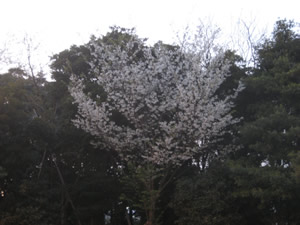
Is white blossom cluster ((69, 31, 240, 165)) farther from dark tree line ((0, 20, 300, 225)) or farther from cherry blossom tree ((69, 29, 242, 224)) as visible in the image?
dark tree line ((0, 20, 300, 225))

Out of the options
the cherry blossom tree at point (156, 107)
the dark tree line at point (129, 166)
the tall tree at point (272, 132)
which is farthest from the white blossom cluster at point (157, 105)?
the tall tree at point (272, 132)

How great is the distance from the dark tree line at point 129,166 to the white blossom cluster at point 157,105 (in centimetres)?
78

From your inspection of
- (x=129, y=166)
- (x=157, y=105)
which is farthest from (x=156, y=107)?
(x=129, y=166)

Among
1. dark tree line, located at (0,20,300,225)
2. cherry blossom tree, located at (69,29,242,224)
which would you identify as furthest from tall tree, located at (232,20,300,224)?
cherry blossom tree, located at (69,29,242,224)

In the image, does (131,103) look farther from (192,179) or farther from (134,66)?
(192,179)

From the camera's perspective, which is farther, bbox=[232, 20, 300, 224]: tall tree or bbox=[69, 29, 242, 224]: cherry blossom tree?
bbox=[69, 29, 242, 224]: cherry blossom tree

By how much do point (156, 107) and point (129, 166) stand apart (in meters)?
1.80

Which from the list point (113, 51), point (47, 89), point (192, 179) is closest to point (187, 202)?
point (192, 179)

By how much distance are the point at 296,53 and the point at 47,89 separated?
8.52 meters

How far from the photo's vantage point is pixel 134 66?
9531mm

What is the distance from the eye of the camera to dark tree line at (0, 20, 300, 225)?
885cm

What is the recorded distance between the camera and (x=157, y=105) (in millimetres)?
9812

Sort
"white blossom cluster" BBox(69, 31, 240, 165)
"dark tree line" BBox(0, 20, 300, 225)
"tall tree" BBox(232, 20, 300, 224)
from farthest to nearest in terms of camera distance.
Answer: "white blossom cluster" BBox(69, 31, 240, 165)
"dark tree line" BBox(0, 20, 300, 225)
"tall tree" BBox(232, 20, 300, 224)

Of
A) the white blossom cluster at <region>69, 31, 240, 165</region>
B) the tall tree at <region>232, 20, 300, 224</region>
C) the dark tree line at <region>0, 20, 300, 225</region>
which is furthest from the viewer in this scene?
the white blossom cluster at <region>69, 31, 240, 165</region>
